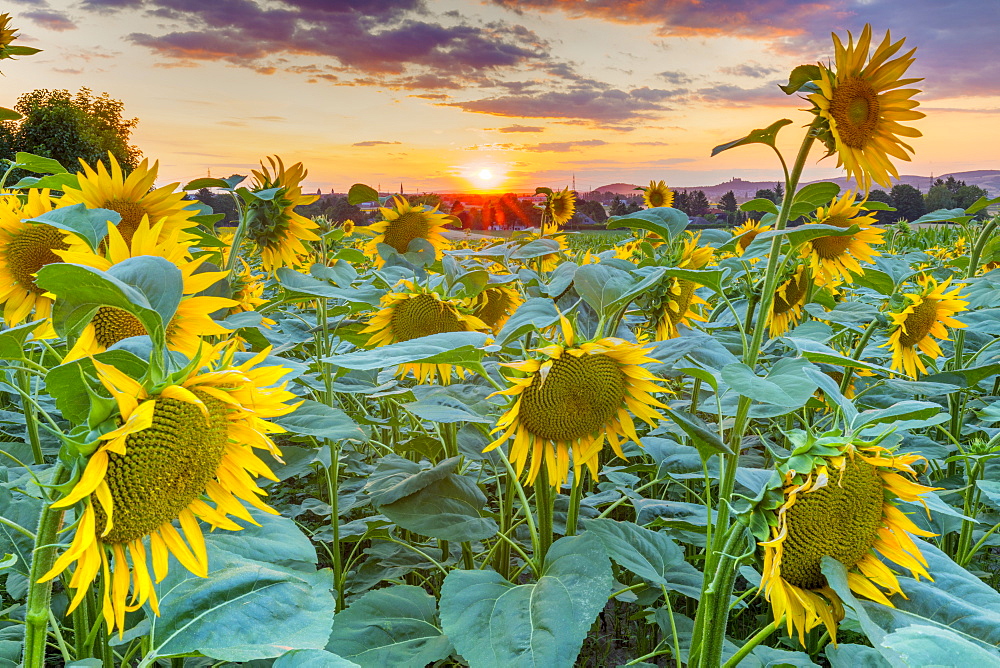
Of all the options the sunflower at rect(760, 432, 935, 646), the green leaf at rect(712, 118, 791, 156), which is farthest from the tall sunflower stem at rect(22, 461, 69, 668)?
the green leaf at rect(712, 118, 791, 156)

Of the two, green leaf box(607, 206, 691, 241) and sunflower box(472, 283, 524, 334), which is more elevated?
green leaf box(607, 206, 691, 241)

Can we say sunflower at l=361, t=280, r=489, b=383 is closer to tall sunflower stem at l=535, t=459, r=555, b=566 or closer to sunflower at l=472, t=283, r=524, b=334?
sunflower at l=472, t=283, r=524, b=334

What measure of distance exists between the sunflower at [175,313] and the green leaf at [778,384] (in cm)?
75

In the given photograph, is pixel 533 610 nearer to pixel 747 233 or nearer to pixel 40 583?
pixel 40 583

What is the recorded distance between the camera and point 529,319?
3.76 ft

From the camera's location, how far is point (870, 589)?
906 millimetres

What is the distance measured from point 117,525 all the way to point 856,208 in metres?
2.44

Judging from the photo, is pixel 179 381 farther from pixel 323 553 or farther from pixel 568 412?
pixel 323 553

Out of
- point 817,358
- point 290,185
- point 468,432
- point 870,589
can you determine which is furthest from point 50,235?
point 870,589

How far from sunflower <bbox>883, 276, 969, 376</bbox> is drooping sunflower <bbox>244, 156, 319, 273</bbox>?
6.32 ft

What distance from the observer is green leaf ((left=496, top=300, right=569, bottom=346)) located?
3.71 ft

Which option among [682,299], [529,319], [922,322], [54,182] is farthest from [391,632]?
[922,322]

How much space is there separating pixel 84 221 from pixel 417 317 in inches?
35.9

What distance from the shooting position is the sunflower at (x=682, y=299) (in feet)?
6.07
